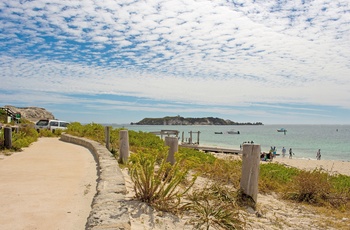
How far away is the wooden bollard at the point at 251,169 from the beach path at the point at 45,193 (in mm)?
2938

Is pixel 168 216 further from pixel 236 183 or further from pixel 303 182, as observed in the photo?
pixel 303 182

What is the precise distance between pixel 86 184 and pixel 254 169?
3354 millimetres

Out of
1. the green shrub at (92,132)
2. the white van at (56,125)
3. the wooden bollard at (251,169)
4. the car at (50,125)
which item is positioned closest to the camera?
the wooden bollard at (251,169)

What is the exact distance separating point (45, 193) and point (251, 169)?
151 inches

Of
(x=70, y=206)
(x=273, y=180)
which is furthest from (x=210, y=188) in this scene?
(x=273, y=180)

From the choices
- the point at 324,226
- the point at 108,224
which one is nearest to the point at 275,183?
the point at 324,226

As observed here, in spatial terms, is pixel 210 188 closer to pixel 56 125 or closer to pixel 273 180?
pixel 273 180

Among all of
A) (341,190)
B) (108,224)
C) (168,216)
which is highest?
(108,224)

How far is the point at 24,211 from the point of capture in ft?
14.5

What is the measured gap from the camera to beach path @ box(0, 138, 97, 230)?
410 centimetres

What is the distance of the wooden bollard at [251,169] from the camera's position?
6.12 meters

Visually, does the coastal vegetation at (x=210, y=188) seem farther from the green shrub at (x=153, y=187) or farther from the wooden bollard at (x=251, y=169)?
the wooden bollard at (x=251, y=169)

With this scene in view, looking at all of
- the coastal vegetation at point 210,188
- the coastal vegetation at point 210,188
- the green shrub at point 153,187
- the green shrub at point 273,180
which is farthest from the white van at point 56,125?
the green shrub at point 153,187

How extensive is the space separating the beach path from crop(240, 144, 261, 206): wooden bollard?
9.64ft
